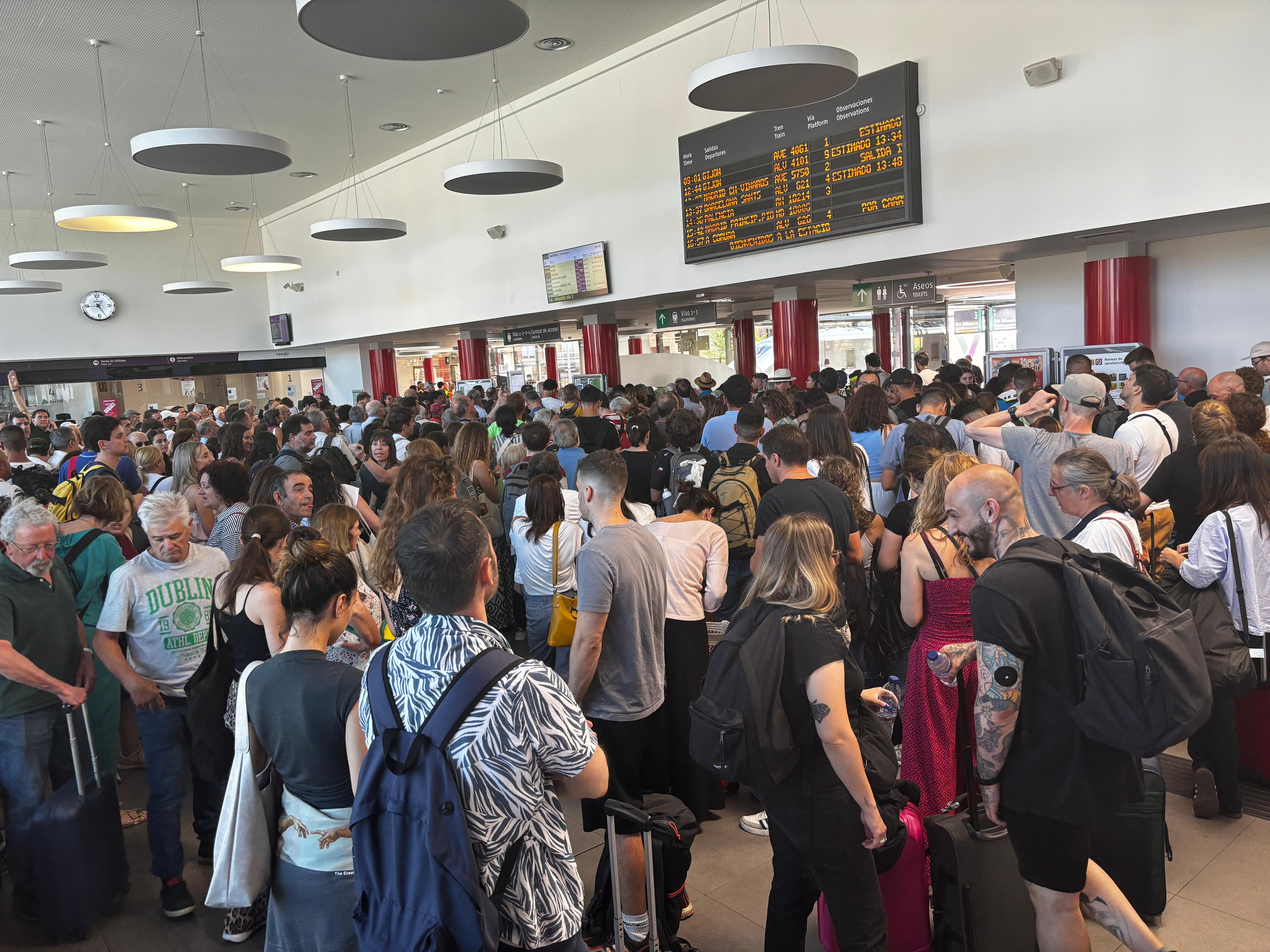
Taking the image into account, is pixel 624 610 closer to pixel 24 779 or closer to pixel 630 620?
pixel 630 620

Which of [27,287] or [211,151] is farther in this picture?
[27,287]

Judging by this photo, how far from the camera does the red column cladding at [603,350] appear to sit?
1365 cm

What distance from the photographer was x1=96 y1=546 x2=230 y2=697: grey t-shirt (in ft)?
9.99

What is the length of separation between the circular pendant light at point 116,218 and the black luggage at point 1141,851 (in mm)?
10068

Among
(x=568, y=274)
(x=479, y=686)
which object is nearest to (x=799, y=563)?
(x=479, y=686)

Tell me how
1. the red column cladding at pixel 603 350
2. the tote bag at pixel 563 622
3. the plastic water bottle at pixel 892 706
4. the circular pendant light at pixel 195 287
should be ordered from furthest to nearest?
the circular pendant light at pixel 195 287
the red column cladding at pixel 603 350
the tote bag at pixel 563 622
the plastic water bottle at pixel 892 706

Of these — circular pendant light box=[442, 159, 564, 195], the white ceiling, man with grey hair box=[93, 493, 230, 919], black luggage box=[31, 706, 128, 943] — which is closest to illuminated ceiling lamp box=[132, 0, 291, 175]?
circular pendant light box=[442, 159, 564, 195]

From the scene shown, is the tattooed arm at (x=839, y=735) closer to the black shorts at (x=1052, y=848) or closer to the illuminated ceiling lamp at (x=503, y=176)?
the black shorts at (x=1052, y=848)

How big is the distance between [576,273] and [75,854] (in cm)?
999

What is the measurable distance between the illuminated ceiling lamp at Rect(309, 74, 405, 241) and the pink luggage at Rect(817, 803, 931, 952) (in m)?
9.52

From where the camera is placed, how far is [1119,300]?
7.79 meters

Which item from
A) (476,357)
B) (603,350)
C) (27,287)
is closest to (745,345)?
(603,350)

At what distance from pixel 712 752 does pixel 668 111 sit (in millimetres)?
9622

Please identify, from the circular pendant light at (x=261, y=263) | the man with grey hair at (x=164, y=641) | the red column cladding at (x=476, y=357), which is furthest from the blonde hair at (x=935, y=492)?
the red column cladding at (x=476, y=357)
